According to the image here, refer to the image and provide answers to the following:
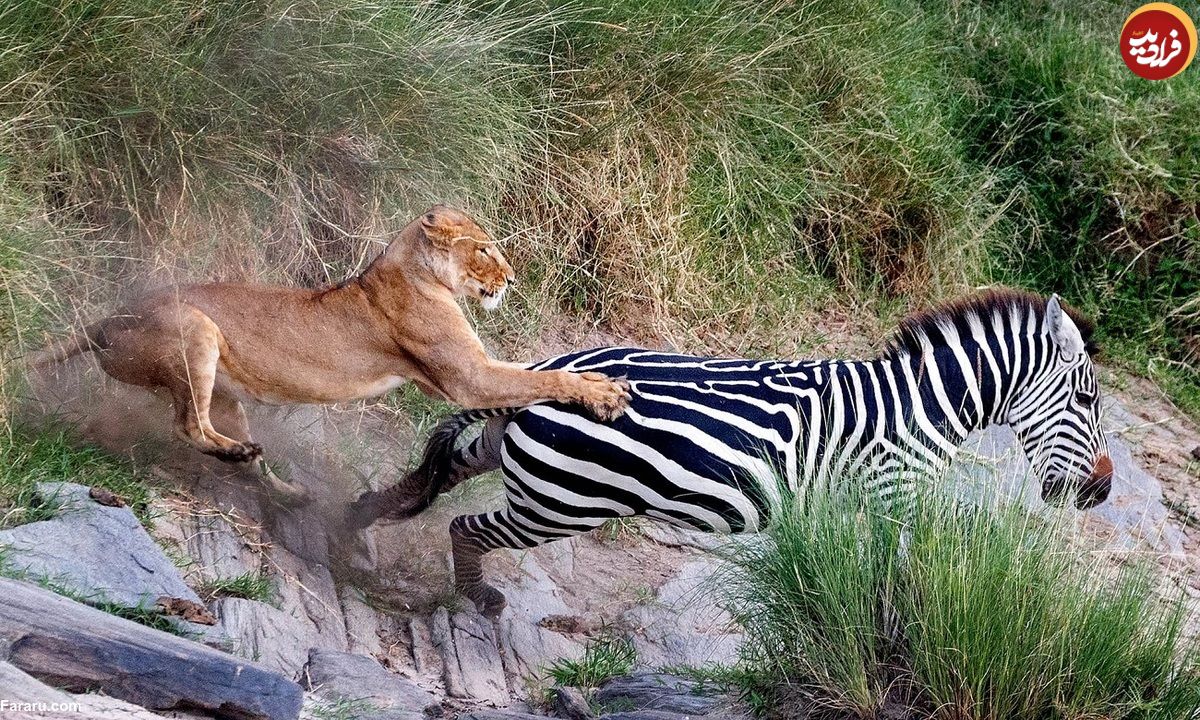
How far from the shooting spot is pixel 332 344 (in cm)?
557

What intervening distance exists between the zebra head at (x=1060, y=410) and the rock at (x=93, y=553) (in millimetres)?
3615

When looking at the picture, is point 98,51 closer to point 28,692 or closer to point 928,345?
point 28,692

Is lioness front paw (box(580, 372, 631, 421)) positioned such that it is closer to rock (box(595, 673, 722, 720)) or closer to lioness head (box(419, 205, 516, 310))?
lioness head (box(419, 205, 516, 310))

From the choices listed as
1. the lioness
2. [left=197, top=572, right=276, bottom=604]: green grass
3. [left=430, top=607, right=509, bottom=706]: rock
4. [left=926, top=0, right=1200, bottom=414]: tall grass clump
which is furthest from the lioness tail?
[left=926, top=0, right=1200, bottom=414]: tall grass clump

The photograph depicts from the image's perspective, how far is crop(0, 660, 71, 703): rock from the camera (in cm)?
321

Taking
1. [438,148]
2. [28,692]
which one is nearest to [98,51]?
[438,148]

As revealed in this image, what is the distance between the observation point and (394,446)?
6902 millimetres

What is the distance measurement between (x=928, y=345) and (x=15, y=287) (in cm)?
A: 381

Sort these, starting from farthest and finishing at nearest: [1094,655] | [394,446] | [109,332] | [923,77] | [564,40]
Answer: [923,77], [564,40], [394,446], [109,332], [1094,655]

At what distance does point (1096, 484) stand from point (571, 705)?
2.58 meters

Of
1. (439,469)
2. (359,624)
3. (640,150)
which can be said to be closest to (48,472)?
(359,624)

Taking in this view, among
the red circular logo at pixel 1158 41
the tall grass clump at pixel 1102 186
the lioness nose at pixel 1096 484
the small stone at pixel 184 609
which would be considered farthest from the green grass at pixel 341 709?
the red circular logo at pixel 1158 41

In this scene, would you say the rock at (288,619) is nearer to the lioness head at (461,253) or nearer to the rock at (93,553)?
the rock at (93,553)

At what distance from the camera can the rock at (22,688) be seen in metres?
3.21
